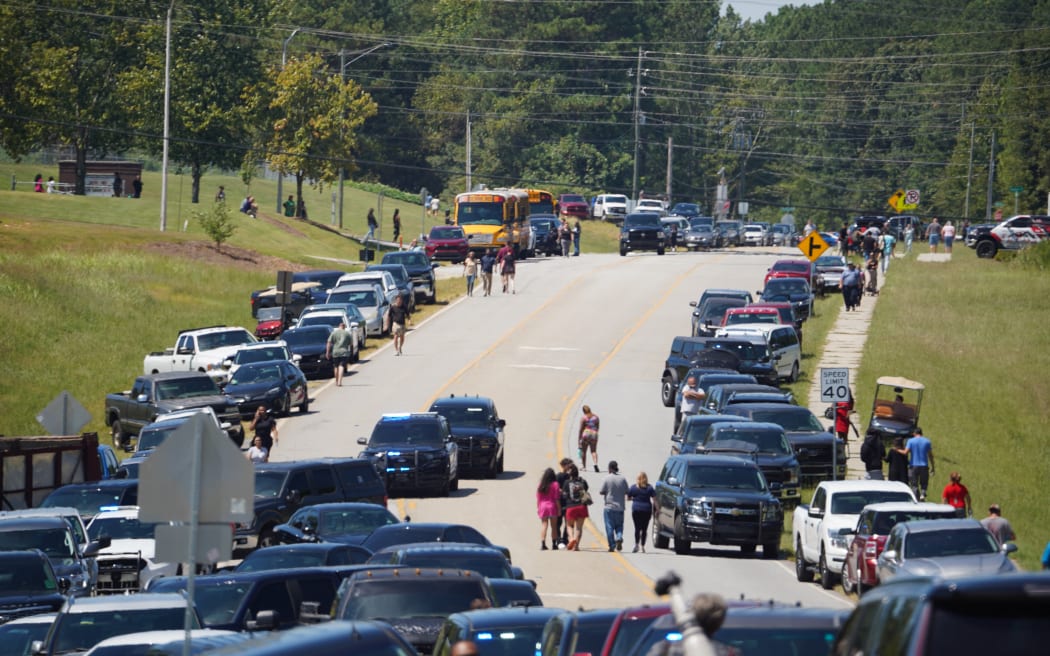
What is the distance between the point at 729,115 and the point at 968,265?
3068 inches

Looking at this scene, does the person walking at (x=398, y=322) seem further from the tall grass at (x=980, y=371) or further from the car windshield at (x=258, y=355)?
the tall grass at (x=980, y=371)

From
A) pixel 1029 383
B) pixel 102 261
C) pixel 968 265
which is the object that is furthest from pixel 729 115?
pixel 1029 383

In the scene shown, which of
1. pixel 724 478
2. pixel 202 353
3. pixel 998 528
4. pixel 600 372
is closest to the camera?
pixel 998 528

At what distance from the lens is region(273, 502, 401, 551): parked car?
23.5 m

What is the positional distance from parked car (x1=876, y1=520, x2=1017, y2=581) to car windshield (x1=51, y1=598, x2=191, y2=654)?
28.4 ft

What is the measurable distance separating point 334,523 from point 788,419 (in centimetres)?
1269

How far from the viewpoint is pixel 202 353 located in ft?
146

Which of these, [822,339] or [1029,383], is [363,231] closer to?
[822,339]

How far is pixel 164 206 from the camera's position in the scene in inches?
2926

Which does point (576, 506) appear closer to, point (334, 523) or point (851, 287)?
point (334, 523)

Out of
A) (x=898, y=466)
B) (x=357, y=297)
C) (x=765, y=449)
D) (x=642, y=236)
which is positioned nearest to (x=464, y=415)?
(x=765, y=449)

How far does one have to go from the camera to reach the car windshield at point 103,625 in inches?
612

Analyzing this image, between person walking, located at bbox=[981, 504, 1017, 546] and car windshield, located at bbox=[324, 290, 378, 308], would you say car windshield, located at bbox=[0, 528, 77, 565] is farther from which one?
car windshield, located at bbox=[324, 290, 378, 308]

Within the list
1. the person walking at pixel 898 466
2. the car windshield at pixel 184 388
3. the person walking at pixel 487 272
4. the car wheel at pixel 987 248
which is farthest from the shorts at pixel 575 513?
the car wheel at pixel 987 248
